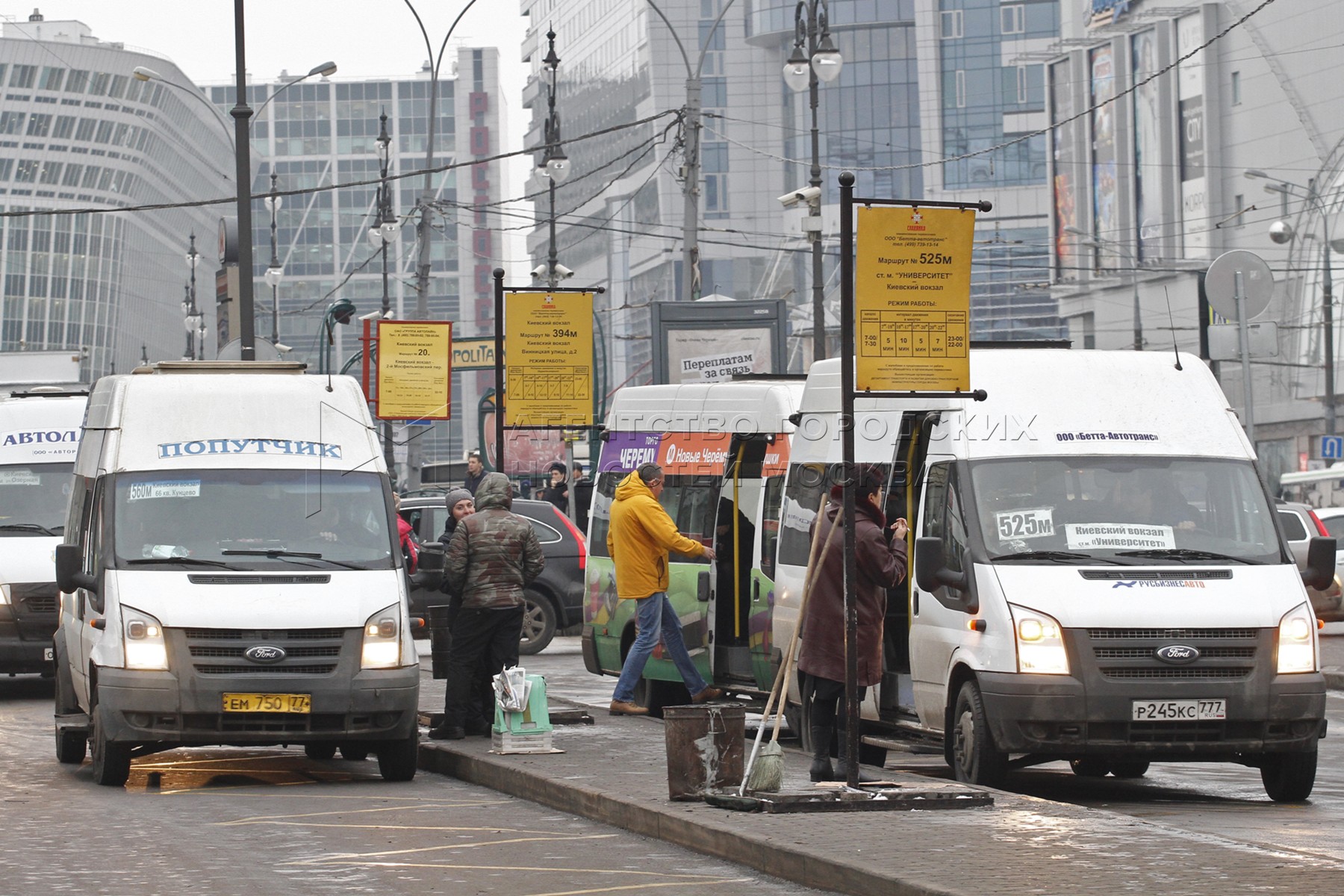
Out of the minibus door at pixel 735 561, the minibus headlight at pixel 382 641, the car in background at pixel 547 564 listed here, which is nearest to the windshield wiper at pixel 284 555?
the minibus headlight at pixel 382 641

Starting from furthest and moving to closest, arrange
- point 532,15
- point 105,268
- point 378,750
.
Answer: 1. point 532,15
2. point 105,268
3. point 378,750

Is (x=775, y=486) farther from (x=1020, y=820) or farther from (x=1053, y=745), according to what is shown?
(x=1020, y=820)

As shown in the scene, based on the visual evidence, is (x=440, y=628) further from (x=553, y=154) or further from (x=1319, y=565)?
(x=553, y=154)

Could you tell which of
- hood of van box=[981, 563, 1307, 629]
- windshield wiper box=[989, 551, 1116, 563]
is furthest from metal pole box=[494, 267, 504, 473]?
hood of van box=[981, 563, 1307, 629]

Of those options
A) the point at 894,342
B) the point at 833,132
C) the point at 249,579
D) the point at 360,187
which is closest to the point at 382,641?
the point at 249,579

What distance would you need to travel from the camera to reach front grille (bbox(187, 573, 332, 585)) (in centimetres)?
1213

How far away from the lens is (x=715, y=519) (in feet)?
52.0

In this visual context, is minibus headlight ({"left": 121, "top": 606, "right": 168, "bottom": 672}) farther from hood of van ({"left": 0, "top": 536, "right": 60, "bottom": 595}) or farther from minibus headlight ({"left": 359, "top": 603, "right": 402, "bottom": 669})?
hood of van ({"left": 0, "top": 536, "right": 60, "bottom": 595})

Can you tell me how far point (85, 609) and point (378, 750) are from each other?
1.92 m

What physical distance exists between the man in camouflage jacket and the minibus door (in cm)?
217

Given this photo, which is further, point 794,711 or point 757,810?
point 794,711

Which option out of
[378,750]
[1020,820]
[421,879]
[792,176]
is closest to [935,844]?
[1020,820]

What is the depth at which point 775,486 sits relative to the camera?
14977mm

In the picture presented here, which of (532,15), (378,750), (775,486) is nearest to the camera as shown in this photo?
(378,750)
